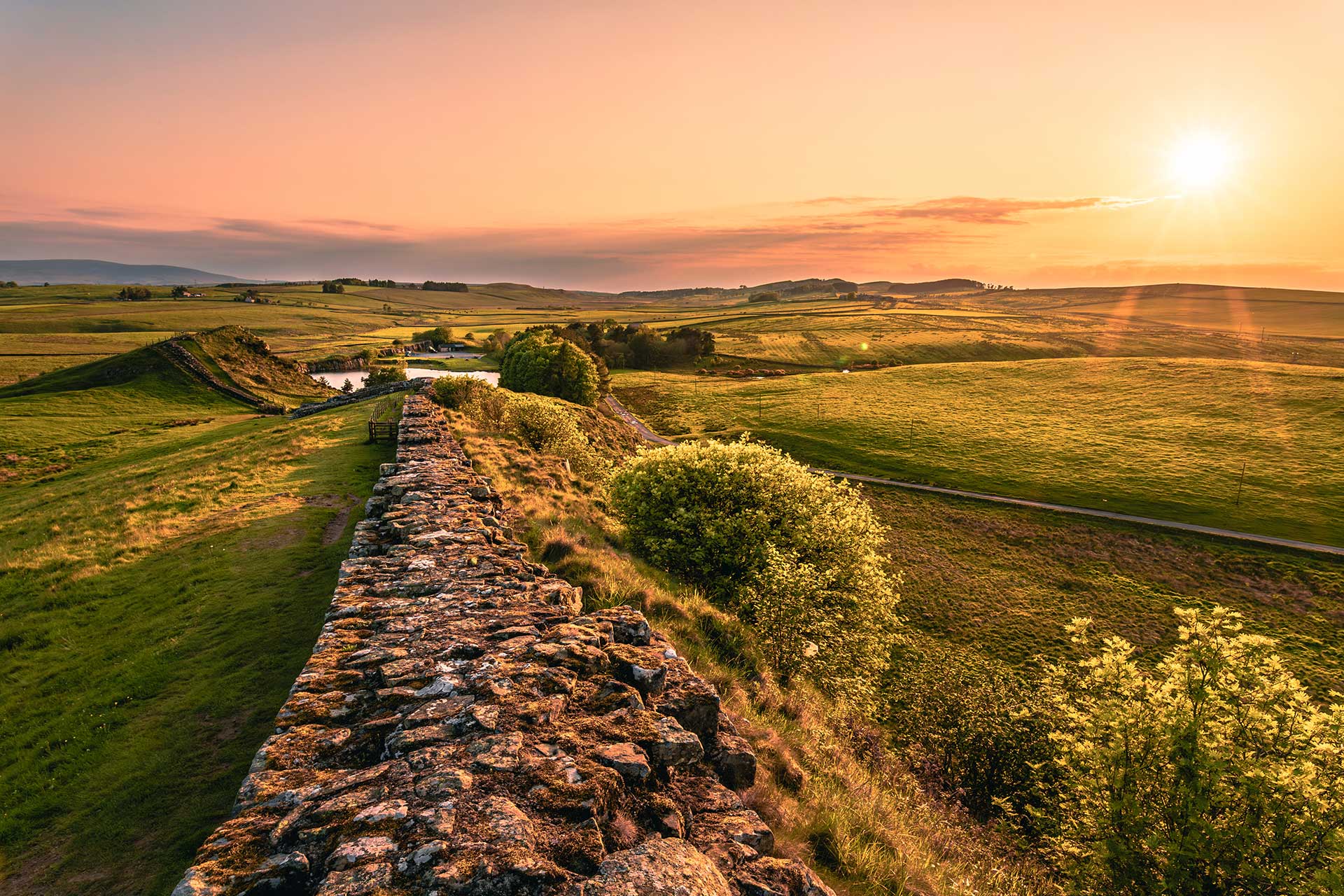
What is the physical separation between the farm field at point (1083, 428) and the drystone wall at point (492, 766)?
67.8 metres

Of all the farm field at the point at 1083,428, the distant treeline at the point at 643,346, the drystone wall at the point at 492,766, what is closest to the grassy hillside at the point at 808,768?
the drystone wall at the point at 492,766

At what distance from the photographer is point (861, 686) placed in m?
22.4

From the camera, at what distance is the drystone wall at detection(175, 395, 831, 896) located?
5020 millimetres

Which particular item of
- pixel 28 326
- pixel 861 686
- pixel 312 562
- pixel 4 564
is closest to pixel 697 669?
pixel 861 686

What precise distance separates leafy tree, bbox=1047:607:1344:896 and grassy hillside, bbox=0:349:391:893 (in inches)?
875

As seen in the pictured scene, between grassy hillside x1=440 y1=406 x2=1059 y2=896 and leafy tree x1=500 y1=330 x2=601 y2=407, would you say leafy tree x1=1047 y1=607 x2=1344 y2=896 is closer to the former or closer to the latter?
grassy hillside x1=440 y1=406 x2=1059 y2=896

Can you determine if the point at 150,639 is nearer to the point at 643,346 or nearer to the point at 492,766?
the point at 492,766

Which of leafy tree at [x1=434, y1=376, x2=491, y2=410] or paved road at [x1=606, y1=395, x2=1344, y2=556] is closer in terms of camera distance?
leafy tree at [x1=434, y1=376, x2=491, y2=410]

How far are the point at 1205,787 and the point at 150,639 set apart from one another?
3001cm

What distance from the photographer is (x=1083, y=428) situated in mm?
82000

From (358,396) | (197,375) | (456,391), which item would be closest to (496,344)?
(197,375)

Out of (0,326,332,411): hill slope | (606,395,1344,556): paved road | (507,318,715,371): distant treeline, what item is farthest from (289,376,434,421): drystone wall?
(507,318,715,371): distant treeline

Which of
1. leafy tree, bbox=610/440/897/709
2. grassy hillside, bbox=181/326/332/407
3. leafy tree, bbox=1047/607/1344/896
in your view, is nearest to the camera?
leafy tree, bbox=1047/607/1344/896

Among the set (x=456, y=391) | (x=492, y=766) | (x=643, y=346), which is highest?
(x=643, y=346)
